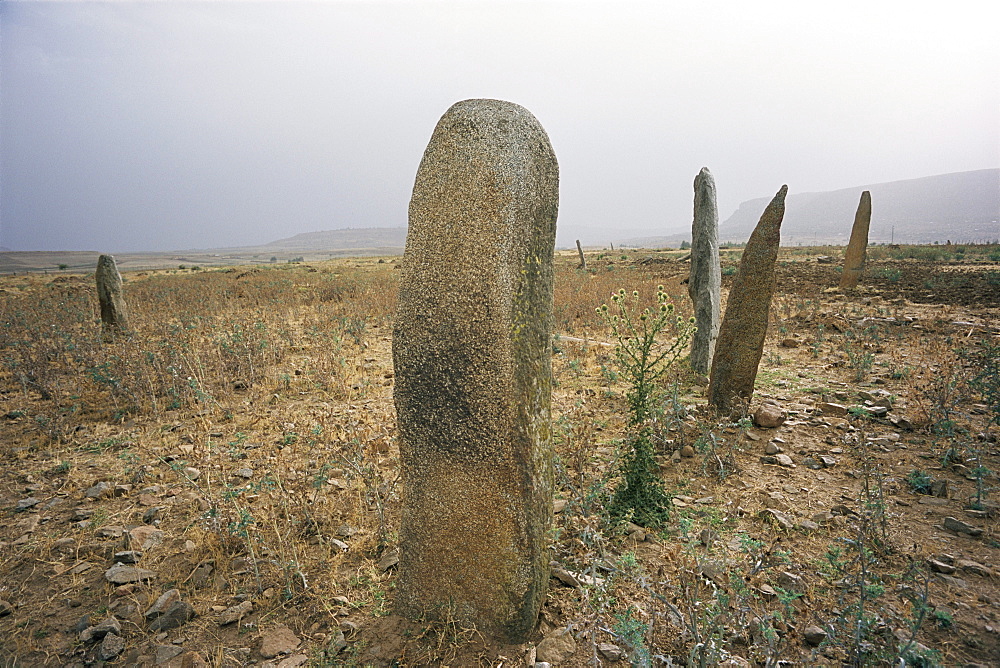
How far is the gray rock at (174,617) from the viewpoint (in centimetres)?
267

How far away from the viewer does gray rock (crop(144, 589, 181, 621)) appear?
9.07ft

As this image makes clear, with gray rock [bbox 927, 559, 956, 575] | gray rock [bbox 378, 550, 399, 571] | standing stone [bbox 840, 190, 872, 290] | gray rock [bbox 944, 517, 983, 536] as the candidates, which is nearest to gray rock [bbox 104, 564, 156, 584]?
gray rock [bbox 378, 550, 399, 571]

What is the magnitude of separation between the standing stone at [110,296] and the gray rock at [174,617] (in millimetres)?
8207

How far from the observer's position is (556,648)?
7.69 feet

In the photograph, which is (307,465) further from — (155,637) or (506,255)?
(506,255)

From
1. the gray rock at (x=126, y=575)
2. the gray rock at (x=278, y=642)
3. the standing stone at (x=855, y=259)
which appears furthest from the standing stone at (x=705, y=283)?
the standing stone at (x=855, y=259)

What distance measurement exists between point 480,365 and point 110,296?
397 inches

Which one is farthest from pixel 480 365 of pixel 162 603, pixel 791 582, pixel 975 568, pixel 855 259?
pixel 855 259

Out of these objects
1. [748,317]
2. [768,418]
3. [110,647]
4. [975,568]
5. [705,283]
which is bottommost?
[110,647]

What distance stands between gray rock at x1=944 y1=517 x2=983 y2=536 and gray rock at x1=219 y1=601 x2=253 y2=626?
434 cm

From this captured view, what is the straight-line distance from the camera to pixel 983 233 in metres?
107

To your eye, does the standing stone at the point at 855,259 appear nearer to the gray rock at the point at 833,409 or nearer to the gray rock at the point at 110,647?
the gray rock at the point at 833,409

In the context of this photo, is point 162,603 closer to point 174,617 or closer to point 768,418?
point 174,617

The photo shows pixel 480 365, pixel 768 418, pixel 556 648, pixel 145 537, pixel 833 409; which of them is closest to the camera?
pixel 480 365
